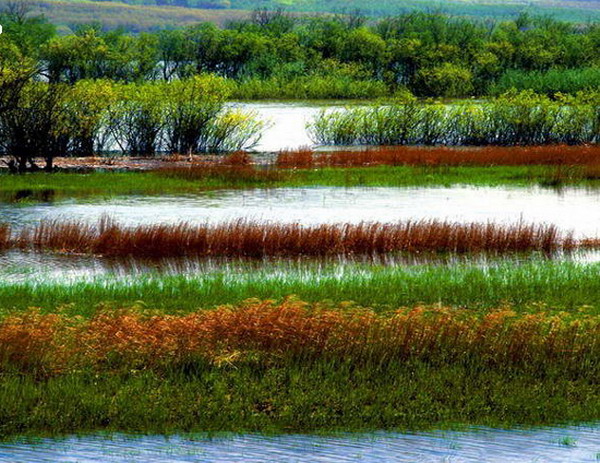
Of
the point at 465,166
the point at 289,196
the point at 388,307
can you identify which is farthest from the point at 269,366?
the point at 465,166

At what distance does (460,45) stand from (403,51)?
5.53 meters

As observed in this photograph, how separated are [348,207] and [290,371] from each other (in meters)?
21.6

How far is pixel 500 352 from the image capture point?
16547mm

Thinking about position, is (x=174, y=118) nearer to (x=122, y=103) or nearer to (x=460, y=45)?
(x=122, y=103)

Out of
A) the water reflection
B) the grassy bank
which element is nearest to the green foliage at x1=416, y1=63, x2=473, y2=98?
the water reflection

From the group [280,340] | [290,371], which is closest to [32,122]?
[280,340]

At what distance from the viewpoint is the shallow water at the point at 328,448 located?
512 inches

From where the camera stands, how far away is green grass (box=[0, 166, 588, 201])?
39.7 m

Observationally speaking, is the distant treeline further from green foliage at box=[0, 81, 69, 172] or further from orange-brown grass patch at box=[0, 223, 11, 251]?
orange-brown grass patch at box=[0, 223, 11, 251]

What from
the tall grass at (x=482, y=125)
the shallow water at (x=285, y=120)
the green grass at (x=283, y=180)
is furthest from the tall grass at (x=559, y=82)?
the green grass at (x=283, y=180)

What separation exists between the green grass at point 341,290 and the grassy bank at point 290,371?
2.45 metres

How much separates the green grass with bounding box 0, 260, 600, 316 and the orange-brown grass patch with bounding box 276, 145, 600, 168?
23995mm

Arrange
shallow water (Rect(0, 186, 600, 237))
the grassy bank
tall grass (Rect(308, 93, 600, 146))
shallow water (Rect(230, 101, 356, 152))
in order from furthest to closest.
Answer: shallow water (Rect(230, 101, 356, 152)) → tall grass (Rect(308, 93, 600, 146)) → shallow water (Rect(0, 186, 600, 237)) → the grassy bank

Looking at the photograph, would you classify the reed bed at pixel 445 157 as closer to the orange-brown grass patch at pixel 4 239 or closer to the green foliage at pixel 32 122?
the green foliage at pixel 32 122
